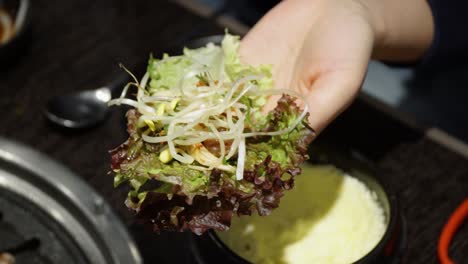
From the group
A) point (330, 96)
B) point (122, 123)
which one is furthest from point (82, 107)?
point (330, 96)

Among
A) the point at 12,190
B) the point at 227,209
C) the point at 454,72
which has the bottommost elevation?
the point at 454,72

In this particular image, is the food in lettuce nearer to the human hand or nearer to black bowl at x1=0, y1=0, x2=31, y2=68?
the human hand

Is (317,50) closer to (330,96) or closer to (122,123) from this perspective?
(330,96)

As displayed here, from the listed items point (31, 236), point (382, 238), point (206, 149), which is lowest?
point (31, 236)

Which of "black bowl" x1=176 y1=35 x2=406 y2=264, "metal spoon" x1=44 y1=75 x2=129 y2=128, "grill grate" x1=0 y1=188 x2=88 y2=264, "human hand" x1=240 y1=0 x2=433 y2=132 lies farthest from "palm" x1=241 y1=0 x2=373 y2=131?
"grill grate" x1=0 y1=188 x2=88 y2=264

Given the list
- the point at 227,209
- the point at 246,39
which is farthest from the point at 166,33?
the point at 227,209

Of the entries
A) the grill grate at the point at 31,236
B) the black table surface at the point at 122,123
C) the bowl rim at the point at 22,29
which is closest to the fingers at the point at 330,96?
the black table surface at the point at 122,123

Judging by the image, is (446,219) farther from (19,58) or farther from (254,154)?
(19,58)
